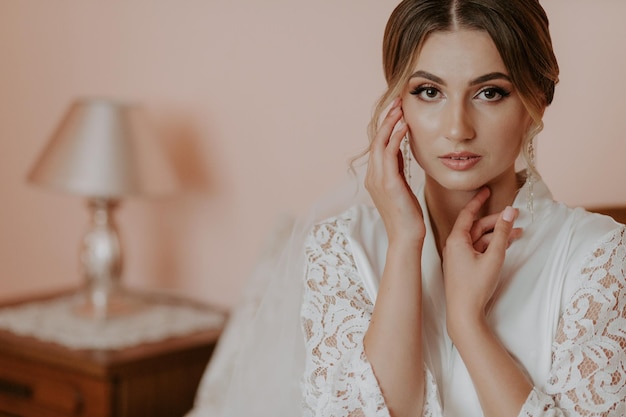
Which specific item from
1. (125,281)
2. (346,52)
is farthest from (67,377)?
(346,52)

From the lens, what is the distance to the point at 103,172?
275cm

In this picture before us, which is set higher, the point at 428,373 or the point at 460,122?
the point at 460,122

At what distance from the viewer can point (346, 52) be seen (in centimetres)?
211

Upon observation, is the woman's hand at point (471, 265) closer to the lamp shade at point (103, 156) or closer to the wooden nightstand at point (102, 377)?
the wooden nightstand at point (102, 377)

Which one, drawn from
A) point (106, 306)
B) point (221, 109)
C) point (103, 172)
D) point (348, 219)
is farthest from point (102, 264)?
point (348, 219)

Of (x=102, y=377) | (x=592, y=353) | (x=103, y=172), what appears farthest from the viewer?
(x=103, y=172)

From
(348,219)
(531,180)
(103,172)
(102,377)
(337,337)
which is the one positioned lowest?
(102,377)

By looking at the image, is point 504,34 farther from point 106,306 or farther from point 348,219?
point 106,306

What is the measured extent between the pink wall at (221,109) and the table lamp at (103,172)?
241 mm

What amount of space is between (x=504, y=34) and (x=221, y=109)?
69.4 inches

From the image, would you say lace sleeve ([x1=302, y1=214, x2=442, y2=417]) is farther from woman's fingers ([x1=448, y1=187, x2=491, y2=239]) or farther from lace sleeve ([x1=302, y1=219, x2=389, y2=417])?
woman's fingers ([x1=448, y1=187, x2=491, y2=239])

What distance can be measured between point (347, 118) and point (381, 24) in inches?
18.2

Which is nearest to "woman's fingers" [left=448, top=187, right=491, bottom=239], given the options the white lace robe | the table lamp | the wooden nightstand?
the white lace robe

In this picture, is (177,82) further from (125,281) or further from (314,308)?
(314,308)
